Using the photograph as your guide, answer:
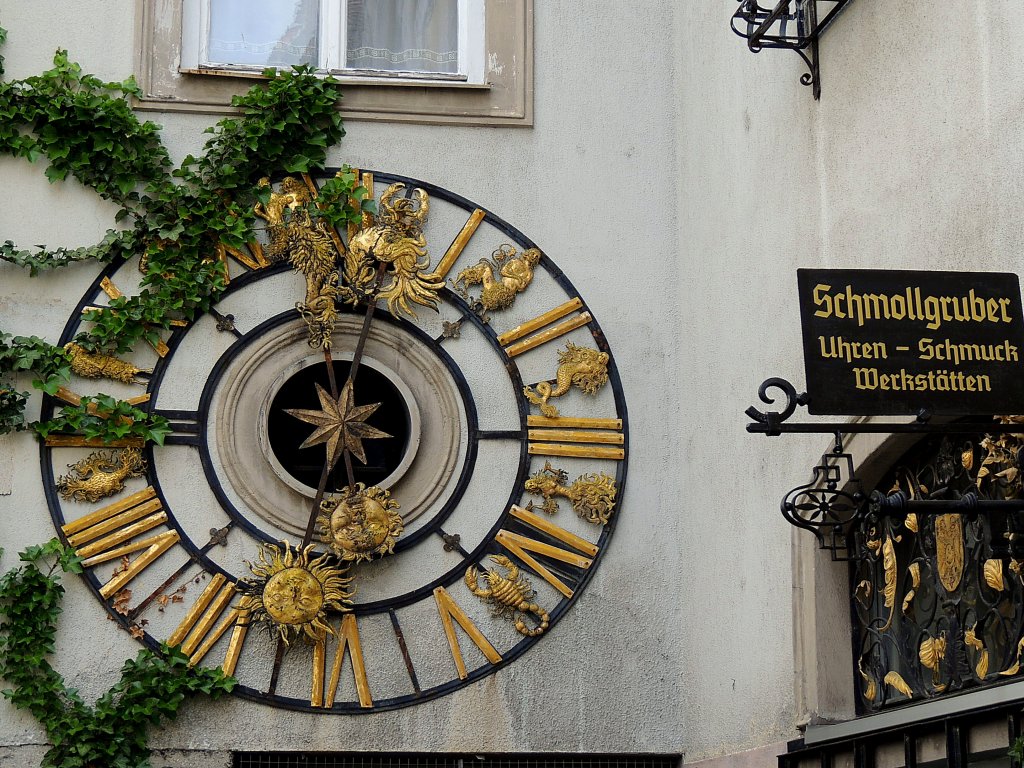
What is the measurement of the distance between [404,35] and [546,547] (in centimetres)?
273

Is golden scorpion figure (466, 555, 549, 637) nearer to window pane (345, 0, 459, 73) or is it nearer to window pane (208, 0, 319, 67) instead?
window pane (345, 0, 459, 73)

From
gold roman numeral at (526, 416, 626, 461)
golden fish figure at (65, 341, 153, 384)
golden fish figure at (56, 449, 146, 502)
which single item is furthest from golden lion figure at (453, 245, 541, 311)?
golden fish figure at (56, 449, 146, 502)

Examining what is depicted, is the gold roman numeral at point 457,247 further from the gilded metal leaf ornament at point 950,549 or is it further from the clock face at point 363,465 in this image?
the gilded metal leaf ornament at point 950,549

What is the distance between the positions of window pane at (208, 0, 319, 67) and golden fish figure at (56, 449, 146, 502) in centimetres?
207

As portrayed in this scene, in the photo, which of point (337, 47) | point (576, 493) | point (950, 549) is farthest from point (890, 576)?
point (337, 47)

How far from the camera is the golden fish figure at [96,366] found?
23.2 feet

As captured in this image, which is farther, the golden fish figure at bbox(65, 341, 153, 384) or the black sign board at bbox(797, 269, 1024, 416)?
the golden fish figure at bbox(65, 341, 153, 384)

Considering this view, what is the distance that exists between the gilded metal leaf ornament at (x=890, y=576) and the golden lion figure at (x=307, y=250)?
2.85 m

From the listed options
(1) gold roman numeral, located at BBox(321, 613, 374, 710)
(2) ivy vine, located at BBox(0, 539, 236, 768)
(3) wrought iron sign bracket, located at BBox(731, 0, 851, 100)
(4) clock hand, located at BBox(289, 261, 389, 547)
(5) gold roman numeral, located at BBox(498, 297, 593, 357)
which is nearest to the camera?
(3) wrought iron sign bracket, located at BBox(731, 0, 851, 100)

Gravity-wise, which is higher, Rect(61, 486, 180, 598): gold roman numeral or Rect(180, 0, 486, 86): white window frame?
Rect(180, 0, 486, 86): white window frame

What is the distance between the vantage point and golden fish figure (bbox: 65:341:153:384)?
708 centimetres

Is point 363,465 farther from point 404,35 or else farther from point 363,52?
point 404,35

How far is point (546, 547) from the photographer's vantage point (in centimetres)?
720

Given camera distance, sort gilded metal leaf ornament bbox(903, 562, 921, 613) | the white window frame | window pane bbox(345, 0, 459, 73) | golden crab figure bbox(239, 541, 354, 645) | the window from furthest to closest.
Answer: window pane bbox(345, 0, 459, 73) → the white window frame → the window → golden crab figure bbox(239, 541, 354, 645) → gilded metal leaf ornament bbox(903, 562, 921, 613)
